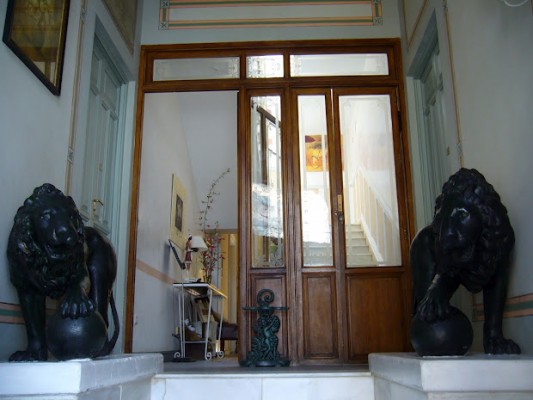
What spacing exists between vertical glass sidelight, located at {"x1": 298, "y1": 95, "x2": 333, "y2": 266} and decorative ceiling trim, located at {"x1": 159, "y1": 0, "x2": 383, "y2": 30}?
766 millimetres

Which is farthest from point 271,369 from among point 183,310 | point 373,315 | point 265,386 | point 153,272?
point 183,310

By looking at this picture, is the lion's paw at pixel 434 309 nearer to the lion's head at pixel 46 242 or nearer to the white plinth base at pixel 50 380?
the white plinth base at pixel 50 380

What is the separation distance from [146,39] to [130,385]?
11.5ft

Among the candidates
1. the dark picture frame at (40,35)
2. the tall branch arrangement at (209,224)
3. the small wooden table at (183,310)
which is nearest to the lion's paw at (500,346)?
the dark picture frame at (40,35)

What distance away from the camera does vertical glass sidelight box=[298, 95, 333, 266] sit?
4.44 m

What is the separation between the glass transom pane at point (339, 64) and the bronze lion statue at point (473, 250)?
276cm

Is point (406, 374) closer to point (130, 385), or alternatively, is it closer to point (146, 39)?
point (130, 385)

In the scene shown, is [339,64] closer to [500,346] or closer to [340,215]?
[340,215]

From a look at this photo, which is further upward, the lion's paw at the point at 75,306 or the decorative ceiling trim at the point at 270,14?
the decorative ceiling trim at the point at 270,14

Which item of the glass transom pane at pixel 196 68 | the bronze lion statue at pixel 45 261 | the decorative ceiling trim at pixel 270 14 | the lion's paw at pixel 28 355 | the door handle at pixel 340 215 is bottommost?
the lion's paw at pixel 28 355

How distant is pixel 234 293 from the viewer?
407 inches

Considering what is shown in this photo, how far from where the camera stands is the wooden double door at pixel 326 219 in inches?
167

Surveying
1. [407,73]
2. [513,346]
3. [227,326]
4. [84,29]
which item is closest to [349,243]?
[407,73]

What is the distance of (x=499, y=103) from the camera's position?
2654 mm
